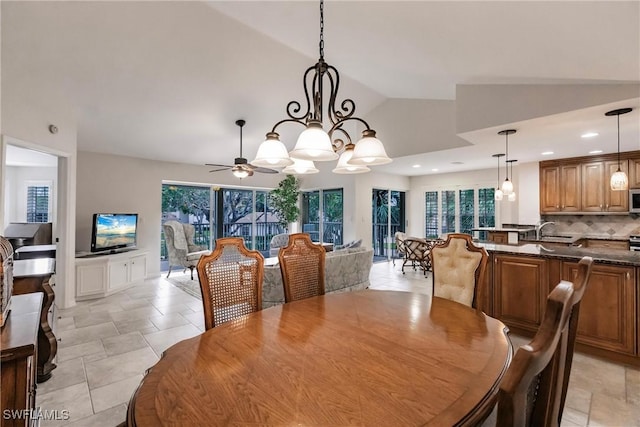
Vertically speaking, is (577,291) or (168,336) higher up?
(577,291)

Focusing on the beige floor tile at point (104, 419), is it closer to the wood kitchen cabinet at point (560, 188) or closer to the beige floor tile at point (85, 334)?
the beige floor tile at point (85, 334)

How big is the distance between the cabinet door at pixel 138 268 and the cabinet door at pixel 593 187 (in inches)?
329

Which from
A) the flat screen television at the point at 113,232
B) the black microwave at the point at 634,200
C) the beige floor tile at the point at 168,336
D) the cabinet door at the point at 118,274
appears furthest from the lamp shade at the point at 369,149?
the black microwave at the point at 634,200

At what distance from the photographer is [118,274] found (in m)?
4.94

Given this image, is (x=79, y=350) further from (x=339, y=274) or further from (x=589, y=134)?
(x=589, y=134)

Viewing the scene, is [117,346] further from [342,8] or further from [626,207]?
[626,207]

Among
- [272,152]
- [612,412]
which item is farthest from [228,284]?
[612,412]

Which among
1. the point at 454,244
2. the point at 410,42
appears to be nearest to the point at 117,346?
the point at 454,244

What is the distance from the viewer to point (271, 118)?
5.39 m

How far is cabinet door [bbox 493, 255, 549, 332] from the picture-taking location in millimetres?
3078

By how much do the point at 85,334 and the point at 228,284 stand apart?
103 inches

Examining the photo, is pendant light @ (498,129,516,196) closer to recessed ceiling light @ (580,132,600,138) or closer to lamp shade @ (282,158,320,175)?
recessed ceiling light @ (580,132,600,138)

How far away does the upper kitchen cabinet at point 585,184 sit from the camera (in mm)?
4980

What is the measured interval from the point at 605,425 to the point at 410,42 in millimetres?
3345
